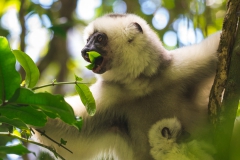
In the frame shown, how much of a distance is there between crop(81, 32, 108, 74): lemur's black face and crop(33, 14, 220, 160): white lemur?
0.01m

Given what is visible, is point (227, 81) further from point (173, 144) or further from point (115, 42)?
point (115, 42)

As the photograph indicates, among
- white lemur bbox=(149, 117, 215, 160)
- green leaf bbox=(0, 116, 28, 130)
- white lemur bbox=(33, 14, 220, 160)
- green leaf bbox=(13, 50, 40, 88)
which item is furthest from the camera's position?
white lemur bbox=(33, 14, 220, 160)

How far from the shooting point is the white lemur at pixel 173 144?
3469 millimetres

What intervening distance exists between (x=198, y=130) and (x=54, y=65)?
4.58 m

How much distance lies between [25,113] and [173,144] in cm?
181

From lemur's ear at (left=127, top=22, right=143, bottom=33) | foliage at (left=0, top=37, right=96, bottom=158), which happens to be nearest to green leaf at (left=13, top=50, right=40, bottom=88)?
foliage at (left=0, top=37, right=96, bottom=158)

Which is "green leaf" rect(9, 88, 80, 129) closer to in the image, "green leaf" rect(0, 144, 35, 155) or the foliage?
the foliage

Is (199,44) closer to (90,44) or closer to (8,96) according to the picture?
(90,44)

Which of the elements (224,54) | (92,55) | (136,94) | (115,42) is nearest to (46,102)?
(92,55)

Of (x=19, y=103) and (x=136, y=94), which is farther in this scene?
(x=136, y=94)

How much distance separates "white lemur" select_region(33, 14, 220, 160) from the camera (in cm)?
406

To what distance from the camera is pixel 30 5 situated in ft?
20.9

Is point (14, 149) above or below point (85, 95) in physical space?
below

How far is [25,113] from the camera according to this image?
222 cm
